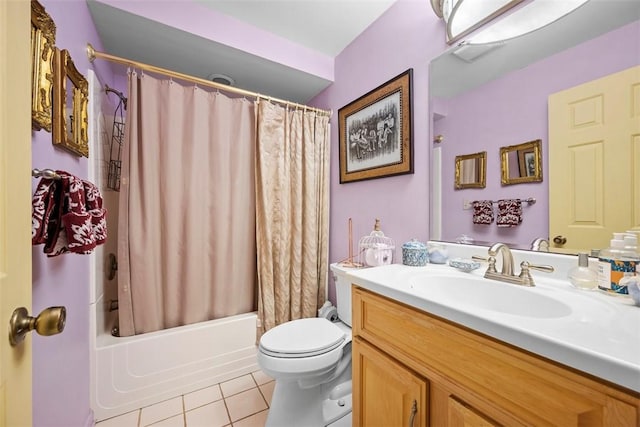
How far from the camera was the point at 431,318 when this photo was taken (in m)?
0.68

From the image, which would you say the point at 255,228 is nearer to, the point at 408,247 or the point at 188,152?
the point at 188,152

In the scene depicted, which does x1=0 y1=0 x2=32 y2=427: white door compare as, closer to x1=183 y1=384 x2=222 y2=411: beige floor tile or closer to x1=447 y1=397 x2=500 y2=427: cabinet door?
x1=447 y1=397 x2=500 y2=427: cabinet door

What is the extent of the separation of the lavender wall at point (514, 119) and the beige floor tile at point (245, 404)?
1.37 metres

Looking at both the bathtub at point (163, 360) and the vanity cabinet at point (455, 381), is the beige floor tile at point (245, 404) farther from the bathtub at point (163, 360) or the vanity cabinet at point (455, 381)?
the vanity cabinet at point (455, 381)

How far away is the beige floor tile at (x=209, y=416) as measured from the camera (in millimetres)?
1261

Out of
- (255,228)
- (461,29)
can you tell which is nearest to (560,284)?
(461,29)

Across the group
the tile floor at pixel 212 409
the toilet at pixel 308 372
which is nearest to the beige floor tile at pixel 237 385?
the tile floor at pixel 212 409

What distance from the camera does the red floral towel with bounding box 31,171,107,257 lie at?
0.72 meters

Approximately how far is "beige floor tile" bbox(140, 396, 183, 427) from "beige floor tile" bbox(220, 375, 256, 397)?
24 cm

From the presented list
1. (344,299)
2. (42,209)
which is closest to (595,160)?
(344,299)

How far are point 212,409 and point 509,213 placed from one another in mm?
1764

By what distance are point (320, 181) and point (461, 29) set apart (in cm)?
121

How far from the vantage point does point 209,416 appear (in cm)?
131

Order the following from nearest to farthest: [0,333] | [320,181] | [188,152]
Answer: [0,333] → [188,152] → [320,181]
